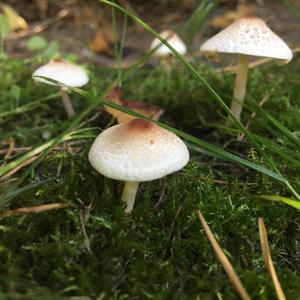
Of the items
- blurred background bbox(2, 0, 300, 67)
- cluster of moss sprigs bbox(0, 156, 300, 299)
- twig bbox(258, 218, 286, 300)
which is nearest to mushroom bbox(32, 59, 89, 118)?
Answer: cluster of moss sprigs bbox(0, 156, 300, 299)

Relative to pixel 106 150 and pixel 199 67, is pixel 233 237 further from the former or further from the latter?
pixel 199 67

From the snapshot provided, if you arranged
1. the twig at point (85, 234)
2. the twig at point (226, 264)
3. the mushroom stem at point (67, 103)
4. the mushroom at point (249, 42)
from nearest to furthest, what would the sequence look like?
the twig at point (226, 264) < the twig at point (85, 234) < the mushroom at point (249, 42) < the mushroom stem at point (67, 103)

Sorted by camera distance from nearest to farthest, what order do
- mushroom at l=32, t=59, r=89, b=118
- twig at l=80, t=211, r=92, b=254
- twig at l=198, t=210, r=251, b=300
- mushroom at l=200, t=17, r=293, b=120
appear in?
twig at l=198, t=210, r=251, b=300 → twig at l=80, t=211, r=92, b=254 → mushroom at l=200, t=17, r=293, b=120 → mushroom at l=32, t=59, r=89, b=118

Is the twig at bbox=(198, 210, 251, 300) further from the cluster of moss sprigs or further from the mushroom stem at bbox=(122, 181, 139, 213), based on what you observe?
the mushroom stem at bbox=(122, 181, 139, 213)

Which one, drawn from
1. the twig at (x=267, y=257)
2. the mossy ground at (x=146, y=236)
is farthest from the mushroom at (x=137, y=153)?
the twig at (x=267, y=257)

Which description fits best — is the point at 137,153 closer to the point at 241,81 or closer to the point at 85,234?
the point at 85,234

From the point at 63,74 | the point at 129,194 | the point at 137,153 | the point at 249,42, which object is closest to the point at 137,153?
the point at 137,153

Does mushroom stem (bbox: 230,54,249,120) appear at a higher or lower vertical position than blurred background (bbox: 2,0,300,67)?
higher

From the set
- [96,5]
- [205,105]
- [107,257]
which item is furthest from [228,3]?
[107,257]

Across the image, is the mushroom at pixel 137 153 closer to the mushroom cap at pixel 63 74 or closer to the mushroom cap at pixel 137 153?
the mushroom cap at pixel 137 153
